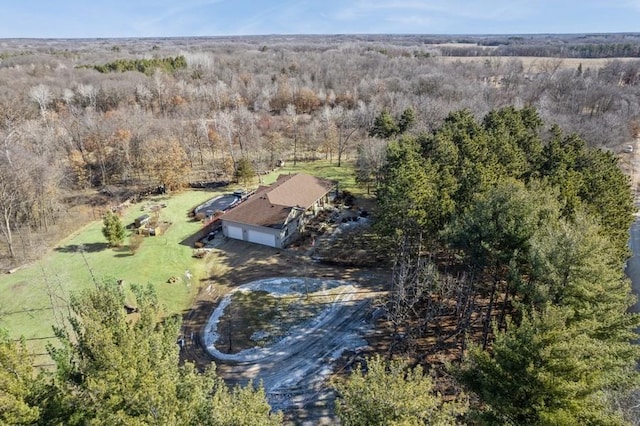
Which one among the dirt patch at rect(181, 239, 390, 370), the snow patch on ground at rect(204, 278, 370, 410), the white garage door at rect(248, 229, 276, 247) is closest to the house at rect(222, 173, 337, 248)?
the white garage door at rect(248, 229, 276, 247)

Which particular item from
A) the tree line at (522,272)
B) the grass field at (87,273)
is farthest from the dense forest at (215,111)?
the tree line at (522,272)

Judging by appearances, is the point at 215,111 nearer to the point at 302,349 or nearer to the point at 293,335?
the point at 293,335

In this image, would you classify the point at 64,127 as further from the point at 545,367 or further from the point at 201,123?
the point at 545,367

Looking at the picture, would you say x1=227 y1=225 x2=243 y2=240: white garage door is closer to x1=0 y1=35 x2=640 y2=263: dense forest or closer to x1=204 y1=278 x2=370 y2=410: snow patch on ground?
x1=204 y1=278 x2=370 y2=410: snow patch on ground

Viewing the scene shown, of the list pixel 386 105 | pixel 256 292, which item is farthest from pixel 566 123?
pixel 256 292

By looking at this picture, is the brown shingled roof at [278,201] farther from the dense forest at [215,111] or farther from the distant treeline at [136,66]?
the distant treeline at [136,66]

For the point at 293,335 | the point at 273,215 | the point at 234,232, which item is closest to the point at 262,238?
the point at 273,215
